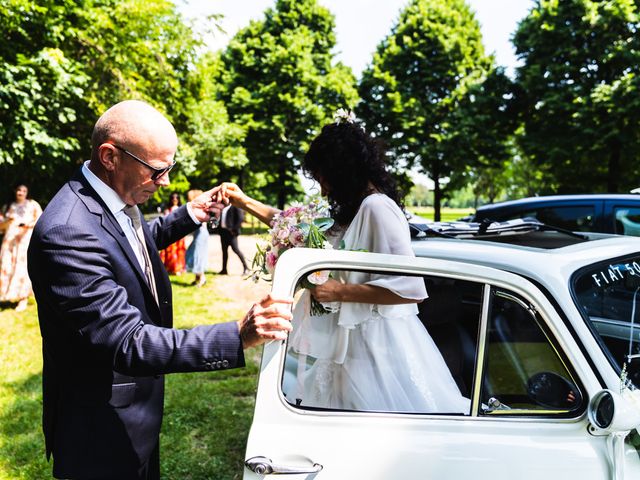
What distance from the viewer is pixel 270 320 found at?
1.48m

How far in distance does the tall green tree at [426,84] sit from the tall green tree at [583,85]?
16.2 feet

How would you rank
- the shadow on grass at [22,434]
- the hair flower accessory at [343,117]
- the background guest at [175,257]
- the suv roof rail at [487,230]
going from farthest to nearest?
1. the background guest at [175,257]
2. the suv roof rail at [487,230]
3. the shadow on grass at [22,434]
4. the hair flower accessory at [343,117]

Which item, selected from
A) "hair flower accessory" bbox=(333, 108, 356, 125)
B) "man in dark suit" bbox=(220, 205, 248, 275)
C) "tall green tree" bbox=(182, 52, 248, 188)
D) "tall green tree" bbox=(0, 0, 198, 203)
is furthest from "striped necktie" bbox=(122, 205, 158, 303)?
"tall green tree" bbox=(182, 52, 248, 188)

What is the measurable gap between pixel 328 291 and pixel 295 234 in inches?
12.3

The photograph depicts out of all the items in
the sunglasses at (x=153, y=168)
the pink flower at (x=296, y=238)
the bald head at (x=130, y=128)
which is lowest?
the pink flower at (x=296, y=238)

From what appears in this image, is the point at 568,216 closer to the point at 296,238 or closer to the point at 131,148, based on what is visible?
the point at 296,238

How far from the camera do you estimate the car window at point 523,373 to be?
1646 mm

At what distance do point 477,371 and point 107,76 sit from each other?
1089cm

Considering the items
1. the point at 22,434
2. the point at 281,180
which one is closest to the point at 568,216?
the point at 22,434

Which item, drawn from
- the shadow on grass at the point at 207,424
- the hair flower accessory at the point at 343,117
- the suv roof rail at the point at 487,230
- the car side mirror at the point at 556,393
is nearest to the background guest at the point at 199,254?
the shadow on grass at the point at 207,424

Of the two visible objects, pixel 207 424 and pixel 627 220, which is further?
pixel 627 220

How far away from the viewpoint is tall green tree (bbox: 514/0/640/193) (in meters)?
16.4

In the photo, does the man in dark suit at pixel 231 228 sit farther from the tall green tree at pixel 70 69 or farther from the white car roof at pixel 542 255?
the white car roof at pixel 542 255

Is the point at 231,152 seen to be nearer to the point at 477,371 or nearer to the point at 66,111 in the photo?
the point at 66,111
